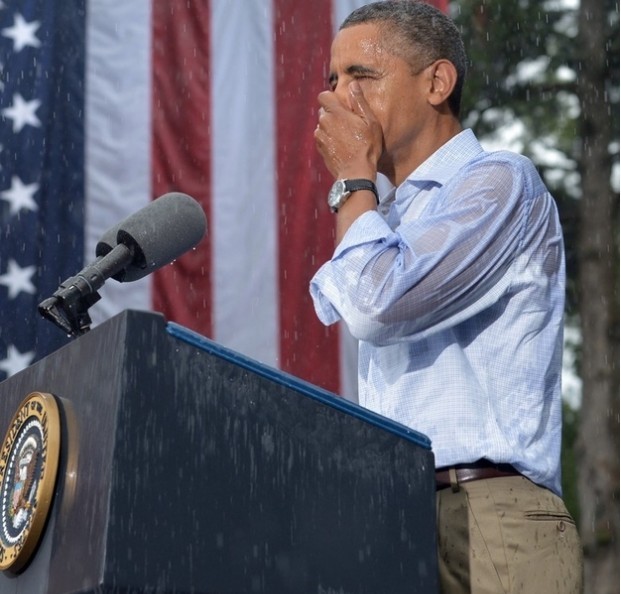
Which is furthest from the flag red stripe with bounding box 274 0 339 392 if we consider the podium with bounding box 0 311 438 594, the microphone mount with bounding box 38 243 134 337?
the podium with bounding box 0 311 438 594

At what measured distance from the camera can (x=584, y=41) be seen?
30.9 ft

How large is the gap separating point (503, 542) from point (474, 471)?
0.44 feet

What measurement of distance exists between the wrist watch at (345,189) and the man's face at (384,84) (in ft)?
1.15

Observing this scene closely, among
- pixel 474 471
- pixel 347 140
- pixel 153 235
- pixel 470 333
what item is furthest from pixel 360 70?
pixel 474 471

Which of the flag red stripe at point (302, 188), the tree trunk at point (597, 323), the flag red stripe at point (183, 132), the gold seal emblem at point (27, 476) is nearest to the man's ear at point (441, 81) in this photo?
the gold seal emblem at point (27, 476)

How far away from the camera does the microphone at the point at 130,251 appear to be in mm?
2205

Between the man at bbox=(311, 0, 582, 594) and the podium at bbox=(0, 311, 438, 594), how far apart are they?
380mm

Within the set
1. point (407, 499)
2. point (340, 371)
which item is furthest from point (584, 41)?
point (407, 499)

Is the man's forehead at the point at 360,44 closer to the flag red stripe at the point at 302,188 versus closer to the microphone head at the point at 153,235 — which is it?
the microphone head at the point at 153,235

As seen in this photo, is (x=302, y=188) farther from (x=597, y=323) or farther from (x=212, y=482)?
(x=212, y=482)

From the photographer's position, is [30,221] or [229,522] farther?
[30,221]

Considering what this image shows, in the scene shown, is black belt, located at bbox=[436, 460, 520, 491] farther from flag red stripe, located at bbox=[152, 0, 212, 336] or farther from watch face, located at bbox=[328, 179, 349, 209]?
flag red stripe, located at bbox=[152, 0, 212, 336]

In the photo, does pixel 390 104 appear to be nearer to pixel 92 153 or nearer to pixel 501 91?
pixel 92 153

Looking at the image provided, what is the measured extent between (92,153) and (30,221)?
1.30ft
